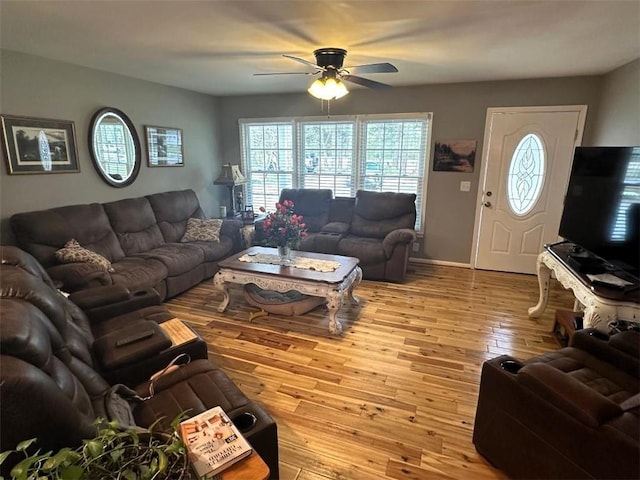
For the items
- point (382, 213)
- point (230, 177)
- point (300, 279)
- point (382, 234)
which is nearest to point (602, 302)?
point (300, 279)

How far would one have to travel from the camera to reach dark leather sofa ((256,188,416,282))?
426 centimetres

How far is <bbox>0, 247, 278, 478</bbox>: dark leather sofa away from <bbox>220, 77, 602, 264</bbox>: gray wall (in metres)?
3.86

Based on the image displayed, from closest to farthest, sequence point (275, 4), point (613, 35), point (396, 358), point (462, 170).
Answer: point (275, 4) → point (613, 35) → point (396, 358) → point (462, 170)

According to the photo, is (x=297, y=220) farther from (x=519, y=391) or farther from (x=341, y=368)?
(x=519, y=391)

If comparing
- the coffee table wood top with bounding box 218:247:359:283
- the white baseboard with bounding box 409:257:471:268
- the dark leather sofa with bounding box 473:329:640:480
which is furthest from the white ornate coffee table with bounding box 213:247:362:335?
the white baseboard with bounding box 409:257:471:268

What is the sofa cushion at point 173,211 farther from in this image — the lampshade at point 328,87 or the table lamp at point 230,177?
the lampshade at point 328,87

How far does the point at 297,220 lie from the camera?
11.5 feet

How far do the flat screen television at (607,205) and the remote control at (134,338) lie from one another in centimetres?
289

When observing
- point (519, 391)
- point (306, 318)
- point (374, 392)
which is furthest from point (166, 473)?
point (306, 318)

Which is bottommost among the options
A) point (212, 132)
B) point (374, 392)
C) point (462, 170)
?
point (374, 392)

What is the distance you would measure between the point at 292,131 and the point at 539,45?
137 inches

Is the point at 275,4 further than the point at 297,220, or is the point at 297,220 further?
the point at 297,220

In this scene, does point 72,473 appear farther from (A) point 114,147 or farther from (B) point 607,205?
(A) point 114,147

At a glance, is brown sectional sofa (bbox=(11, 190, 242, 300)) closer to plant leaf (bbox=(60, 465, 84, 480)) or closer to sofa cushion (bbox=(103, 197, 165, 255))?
sofa cushion (bbox=(103, 197, 165, 255))
